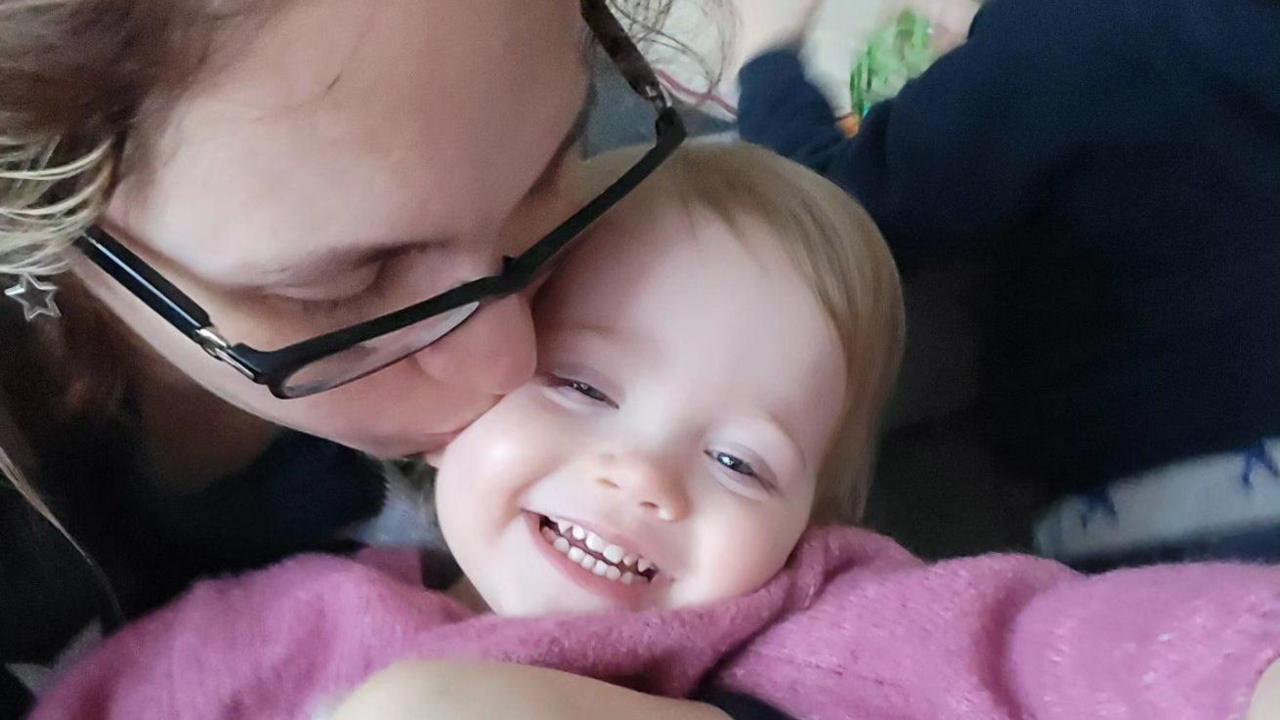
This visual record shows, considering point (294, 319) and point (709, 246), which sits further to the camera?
point (709, 246)

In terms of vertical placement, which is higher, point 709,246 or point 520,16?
point 520,16

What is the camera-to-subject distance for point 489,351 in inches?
29.2

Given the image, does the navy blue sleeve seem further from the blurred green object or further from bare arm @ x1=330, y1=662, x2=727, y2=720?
bare arm @ x1=330, y1=662, x2=727, y2=720

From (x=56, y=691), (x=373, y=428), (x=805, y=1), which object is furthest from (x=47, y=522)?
(x=805, y=1)

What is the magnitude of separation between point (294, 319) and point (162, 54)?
16cm

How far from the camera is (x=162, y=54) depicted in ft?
1.79

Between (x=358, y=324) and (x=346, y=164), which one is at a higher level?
(x=346, y=164)

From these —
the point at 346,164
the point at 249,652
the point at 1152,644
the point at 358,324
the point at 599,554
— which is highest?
the point at 346,164

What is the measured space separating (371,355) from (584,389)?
20 centimetres

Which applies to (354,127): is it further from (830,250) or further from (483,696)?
(830,250)

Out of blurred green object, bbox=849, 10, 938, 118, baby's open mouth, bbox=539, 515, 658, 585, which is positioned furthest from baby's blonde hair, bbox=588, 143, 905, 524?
blurred green object, bbox=849, 10, 938, 118

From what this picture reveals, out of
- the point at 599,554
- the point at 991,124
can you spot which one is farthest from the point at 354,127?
the point at 991,124

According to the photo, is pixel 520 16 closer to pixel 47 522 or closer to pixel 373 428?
pixel 373 428

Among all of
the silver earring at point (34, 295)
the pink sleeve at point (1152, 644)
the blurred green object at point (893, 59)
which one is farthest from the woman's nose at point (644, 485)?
the blurred green object at point (893, 59)
